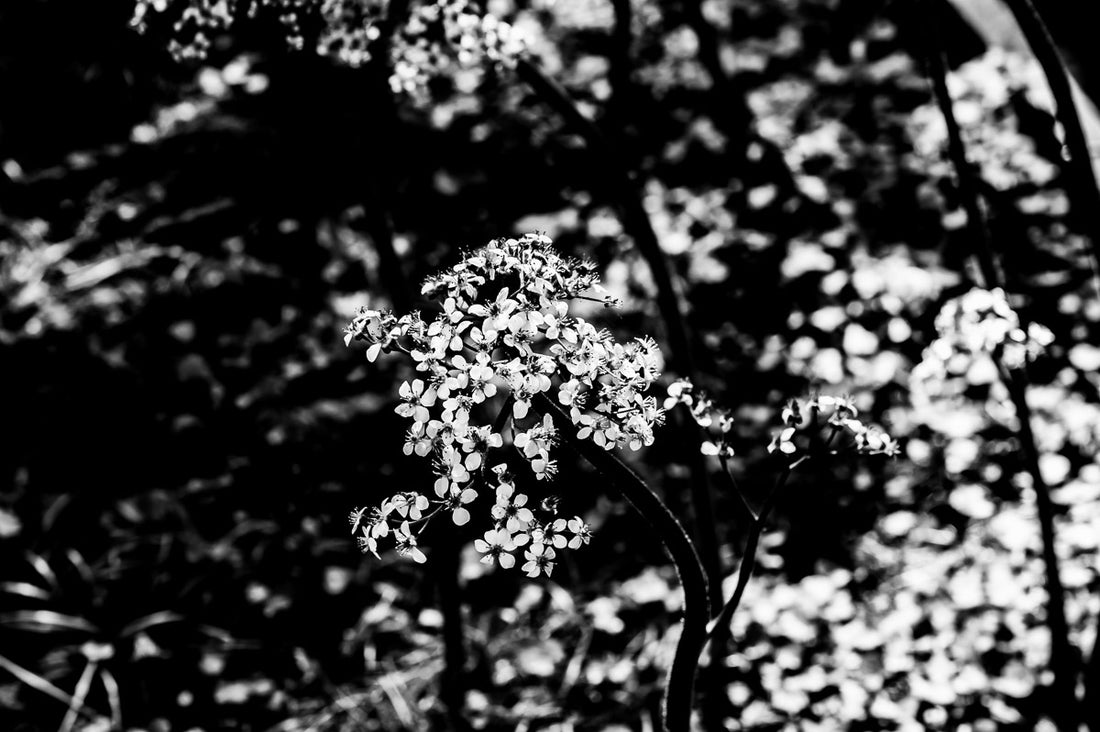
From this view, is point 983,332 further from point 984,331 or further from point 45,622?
point 45,622

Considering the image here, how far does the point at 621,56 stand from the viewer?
3670mm

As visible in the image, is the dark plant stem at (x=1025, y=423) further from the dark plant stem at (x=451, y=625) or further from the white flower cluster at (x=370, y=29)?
the dark plant stem at (x=451, y=625)

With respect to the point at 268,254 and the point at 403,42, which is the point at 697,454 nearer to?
the point at 403,42

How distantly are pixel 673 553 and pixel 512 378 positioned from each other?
526 mm

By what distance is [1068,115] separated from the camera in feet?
6.84

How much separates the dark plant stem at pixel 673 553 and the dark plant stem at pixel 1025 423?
104 cm

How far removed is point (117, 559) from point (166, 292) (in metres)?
1.42

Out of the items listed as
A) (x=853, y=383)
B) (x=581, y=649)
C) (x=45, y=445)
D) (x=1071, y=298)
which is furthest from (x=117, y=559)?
(x=1071, y=298)

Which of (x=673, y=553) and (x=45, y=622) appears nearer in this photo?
(x=673, y=553)

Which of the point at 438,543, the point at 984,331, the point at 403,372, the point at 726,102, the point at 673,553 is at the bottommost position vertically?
the point at 673,553

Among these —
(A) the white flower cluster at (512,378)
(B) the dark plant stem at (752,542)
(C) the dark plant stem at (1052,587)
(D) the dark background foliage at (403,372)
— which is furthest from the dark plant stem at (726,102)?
(A) the white flower cluster at (512,378)

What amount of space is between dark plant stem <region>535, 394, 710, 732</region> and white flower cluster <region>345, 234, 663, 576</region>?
0.07 m

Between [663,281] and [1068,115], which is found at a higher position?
[1068,115]

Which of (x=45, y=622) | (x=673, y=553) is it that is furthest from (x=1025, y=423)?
(x=45, y=622)
